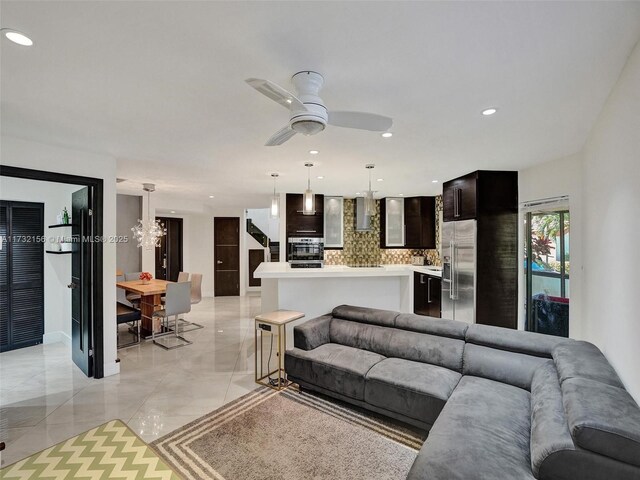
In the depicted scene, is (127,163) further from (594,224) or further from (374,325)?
(594,224)

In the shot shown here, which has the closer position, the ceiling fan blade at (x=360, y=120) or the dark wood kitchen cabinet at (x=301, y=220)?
the ceiling fan blade at (x=360, y=120)

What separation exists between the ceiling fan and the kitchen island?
2.08 metres

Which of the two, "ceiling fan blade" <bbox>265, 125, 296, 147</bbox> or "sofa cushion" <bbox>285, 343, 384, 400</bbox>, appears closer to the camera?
"ceiling fan blade" <bbox>265, 125, 296, 147</bbox>

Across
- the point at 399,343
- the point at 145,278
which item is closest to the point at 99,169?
the point at 145,278

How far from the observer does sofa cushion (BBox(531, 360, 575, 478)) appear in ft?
4.66

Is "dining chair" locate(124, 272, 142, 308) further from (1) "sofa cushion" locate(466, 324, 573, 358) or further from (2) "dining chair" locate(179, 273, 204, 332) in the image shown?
(1) "sofa cushion" locate(466, 324, 573, 358)

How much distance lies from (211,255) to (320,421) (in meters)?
6.77

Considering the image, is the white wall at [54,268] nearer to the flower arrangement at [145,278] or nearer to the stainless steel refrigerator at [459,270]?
the flower arrangement at [145,278]

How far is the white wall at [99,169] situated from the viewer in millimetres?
3035

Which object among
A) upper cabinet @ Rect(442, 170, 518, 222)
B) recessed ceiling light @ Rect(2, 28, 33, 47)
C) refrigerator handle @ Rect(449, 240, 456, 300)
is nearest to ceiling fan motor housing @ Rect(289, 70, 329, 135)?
recessed ceiling light @ Rect(2, 28, 33, 47)

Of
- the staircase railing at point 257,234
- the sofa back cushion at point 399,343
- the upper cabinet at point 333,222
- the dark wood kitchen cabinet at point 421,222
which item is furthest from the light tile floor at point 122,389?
the staircase railing at point 257,234

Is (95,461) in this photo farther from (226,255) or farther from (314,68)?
(226,255)

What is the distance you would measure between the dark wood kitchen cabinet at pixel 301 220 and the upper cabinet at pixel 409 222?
58.6 inches

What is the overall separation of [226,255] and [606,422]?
846cm
